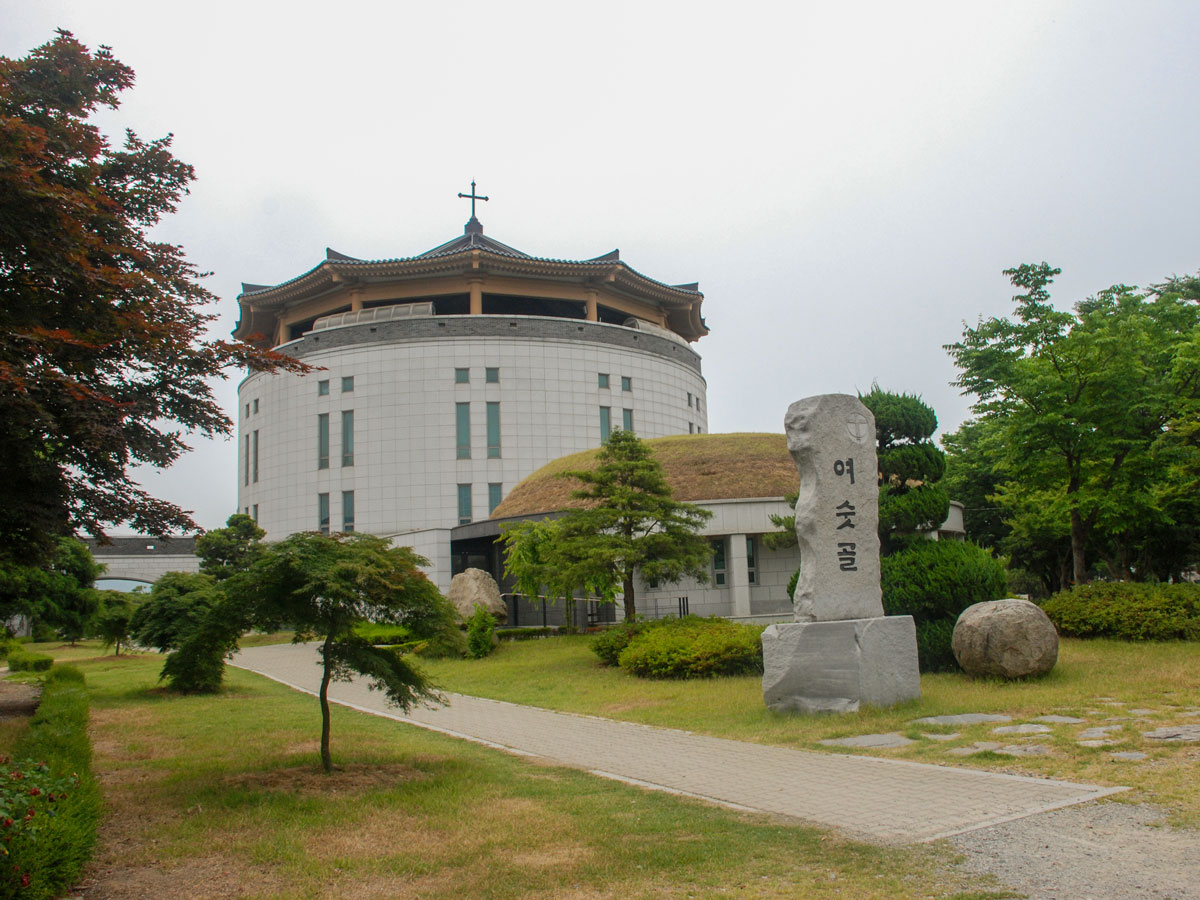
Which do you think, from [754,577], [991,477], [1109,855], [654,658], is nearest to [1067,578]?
[991,477]

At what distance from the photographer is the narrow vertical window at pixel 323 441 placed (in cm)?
4734

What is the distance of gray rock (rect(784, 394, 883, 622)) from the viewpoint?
12.0 meters

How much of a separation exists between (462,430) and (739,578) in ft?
76.4

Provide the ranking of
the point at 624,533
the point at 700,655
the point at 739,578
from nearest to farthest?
the point at 700,655 → the point at 624,533 → the point at 739,578

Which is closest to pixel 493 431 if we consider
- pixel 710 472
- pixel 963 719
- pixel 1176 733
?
pixel 710 472

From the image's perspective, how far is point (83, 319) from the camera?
30.0 feet

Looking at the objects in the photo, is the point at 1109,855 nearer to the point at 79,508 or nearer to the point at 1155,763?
the point at 1155,763

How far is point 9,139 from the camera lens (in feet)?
26.3

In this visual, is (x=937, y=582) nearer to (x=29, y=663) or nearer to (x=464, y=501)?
(x=29, y=663)

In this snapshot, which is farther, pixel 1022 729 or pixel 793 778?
pixel 1022 729

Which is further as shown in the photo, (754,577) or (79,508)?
(754,577)

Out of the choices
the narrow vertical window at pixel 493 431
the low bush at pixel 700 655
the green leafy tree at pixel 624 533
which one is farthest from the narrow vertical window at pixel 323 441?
the low bush at pixel 700 655

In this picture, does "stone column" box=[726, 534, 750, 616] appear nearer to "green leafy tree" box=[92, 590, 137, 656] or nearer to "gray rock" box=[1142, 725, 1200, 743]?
"gray rock" box=[1142, 725, 1200, 743]

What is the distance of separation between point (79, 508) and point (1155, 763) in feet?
36.9
